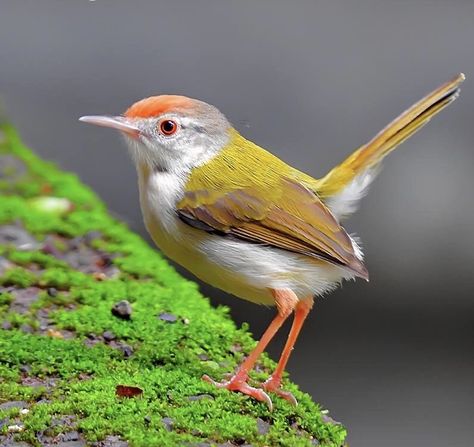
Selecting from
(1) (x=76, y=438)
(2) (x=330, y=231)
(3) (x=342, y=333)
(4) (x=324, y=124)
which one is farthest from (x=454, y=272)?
(1) (x=76, y=438)

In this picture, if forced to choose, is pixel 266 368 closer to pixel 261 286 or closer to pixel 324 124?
pixel 261 286

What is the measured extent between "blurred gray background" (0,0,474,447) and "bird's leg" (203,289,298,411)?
2.31 meters

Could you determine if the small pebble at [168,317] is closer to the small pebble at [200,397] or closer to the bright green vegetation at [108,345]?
the bright green vegetation at [108,345]

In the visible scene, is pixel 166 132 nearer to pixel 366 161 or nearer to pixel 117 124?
pixel 117 124

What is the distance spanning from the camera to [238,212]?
386 centimetres

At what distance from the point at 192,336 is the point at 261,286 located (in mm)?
615

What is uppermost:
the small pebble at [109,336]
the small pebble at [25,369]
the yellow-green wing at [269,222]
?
the yellow-green wing at [269,222]

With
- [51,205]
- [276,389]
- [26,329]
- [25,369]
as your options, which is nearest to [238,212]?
[276,389]

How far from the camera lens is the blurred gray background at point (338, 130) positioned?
6.36 meters

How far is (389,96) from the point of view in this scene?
23.1ft

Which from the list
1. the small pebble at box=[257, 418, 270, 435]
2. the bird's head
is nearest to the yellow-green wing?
the bird's head

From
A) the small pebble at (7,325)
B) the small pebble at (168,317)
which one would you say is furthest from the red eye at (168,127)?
the small pebble at (7,325)

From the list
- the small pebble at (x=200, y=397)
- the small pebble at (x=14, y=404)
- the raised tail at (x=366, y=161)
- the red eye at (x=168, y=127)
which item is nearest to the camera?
the small pebble at (x=14, y=404)

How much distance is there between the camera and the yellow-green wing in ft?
12.5
